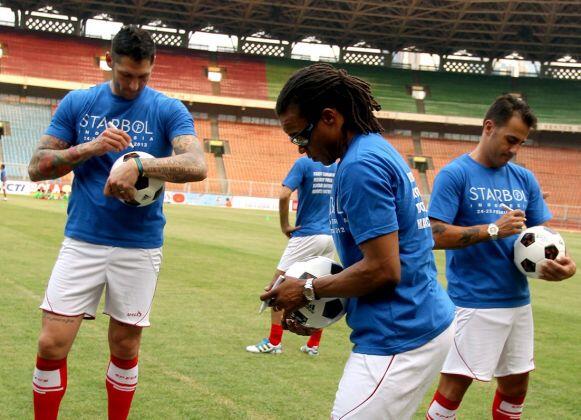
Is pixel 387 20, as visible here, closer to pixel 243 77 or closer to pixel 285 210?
pixel 243 77

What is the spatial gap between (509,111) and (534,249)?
0.88 meters

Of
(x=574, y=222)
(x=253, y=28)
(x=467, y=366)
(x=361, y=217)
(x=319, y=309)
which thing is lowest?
(x=574, y=222)

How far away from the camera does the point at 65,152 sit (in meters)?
4.30

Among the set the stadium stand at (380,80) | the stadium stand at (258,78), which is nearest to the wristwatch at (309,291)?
the stadium stand at (258,78)

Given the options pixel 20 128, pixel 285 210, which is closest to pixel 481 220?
pixel 285 210

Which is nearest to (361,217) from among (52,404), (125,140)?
(125,140)

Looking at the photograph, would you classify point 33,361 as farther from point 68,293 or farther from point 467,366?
point 467,366

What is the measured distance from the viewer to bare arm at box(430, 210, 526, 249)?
442cm

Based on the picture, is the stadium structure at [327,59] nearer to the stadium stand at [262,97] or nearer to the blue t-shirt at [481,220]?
the stadium stand at [262,97]

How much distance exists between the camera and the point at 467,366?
460 centimetres

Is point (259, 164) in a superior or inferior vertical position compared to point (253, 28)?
inferior

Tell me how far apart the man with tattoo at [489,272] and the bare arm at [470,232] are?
0.04 m

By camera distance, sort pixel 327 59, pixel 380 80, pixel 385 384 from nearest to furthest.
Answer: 1. pixel 385 384
2. pixel 380 80
3. pixel 327 59

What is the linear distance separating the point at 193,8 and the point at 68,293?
47.9m
